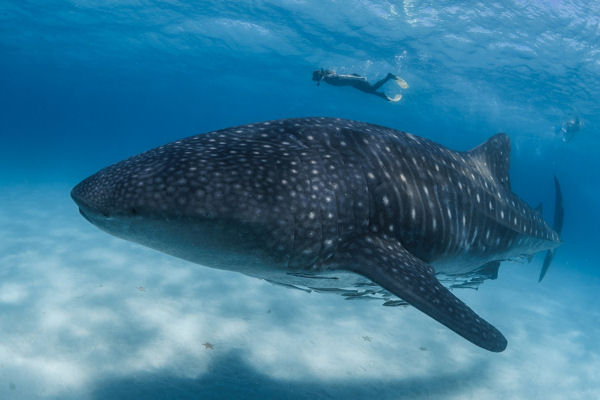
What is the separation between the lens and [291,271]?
3465 millimetres

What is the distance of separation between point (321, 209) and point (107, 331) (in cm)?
397

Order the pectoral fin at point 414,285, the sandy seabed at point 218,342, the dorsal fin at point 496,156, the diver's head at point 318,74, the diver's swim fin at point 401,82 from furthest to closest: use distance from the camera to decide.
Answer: the diver's head at point 318,74, the diver's swim fin at point 401,82, the dorsal fin at point 496,156, the sandy seabed at point 218,342, the pectoral fin at point 414,285

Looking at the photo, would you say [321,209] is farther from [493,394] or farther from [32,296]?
[32,296]

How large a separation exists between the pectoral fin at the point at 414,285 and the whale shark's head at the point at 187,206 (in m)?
0.62

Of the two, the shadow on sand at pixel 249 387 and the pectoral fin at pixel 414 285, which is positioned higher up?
the pectoral fin at pixel 414 285

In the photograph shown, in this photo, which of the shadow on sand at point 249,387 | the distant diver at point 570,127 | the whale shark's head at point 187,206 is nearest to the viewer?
the whale shark's head at point 187,206

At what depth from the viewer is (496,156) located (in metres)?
6.39

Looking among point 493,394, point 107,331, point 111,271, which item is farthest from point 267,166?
point 111,271

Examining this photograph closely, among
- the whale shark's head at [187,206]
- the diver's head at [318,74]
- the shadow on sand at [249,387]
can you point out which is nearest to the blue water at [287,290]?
the shadow on sand at [249,387]

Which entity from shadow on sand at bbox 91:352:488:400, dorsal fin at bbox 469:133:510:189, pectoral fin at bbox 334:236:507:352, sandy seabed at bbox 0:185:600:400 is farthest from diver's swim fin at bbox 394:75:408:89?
pectoral fin at bbox 334:236:507:352

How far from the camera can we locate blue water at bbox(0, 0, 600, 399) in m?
5.02

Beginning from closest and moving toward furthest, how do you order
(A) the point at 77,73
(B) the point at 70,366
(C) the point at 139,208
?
(C) the point at 139,208 < (B) the point at 70,366 < (A) the point at 77,73

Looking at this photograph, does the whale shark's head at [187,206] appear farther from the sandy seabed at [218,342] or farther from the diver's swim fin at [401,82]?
the diver's swim fin at [401,82]

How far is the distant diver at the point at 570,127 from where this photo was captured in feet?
103
